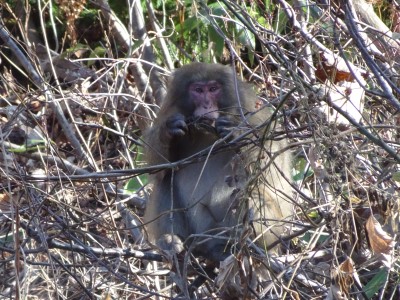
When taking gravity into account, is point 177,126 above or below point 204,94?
below

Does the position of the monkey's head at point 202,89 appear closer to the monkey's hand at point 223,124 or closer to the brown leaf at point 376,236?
the monkey's hand at point 223,124

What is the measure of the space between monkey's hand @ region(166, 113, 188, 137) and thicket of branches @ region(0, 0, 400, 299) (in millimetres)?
332

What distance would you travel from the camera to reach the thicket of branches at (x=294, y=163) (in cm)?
411

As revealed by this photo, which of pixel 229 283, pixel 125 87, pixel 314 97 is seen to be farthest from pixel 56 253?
pixel 314 97

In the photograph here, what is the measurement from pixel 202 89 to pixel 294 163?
869 mm

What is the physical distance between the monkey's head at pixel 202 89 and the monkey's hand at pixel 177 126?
0.64 ft

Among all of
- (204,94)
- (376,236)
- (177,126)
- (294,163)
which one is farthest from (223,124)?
(376,236)

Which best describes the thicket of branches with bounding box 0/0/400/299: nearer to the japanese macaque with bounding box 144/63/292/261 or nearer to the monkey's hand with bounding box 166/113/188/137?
the japanese macaque with bounding box 144/63/292/261

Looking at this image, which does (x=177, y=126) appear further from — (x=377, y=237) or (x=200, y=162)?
(x=377, y=237)

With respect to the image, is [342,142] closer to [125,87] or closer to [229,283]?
[229,283]

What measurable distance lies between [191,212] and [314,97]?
2.47 m

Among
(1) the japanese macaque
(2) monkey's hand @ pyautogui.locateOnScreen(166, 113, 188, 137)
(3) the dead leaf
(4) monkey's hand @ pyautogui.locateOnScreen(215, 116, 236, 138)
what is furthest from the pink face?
(3) the dead leaf

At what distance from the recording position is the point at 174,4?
8742 mm

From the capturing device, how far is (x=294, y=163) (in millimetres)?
6309
